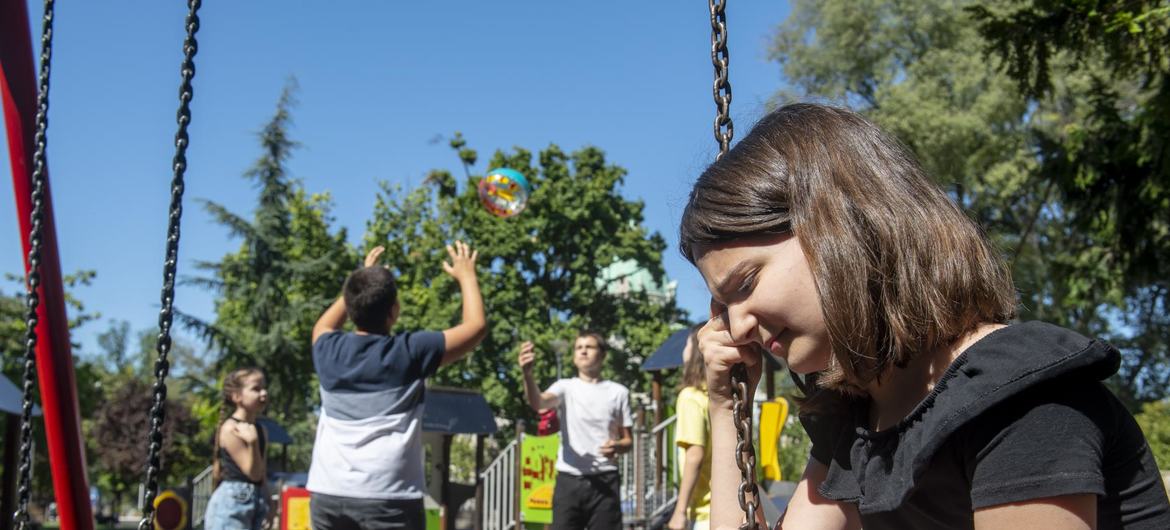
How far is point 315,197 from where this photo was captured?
113 feet

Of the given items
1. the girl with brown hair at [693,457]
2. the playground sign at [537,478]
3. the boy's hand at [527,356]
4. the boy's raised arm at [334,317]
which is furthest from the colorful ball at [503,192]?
the boy's raised arm at [334,317]

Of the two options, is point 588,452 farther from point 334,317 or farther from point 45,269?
point 45,269

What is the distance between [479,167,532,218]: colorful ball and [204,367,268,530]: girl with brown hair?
718 centimetres

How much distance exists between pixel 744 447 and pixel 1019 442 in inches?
24.4

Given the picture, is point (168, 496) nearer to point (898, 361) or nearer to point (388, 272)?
point (388, 272)

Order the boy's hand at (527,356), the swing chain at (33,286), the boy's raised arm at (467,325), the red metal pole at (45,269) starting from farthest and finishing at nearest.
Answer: the boy's hand at (527,356), the boy's raised arm at (467,325), the red metal pole at (45,269), the swing chain at (33,286)

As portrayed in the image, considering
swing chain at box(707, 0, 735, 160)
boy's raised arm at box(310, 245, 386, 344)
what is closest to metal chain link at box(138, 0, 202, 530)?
swing chain at box(707, 0, 735, 160)

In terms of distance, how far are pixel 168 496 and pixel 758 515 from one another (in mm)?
8082

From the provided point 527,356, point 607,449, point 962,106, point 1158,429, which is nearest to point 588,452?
point 607,449

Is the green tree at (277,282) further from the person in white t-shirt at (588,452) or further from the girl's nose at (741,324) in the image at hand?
the girl's nose at (741,324)

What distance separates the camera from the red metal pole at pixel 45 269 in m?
3.61

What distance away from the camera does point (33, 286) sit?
3.30 metres

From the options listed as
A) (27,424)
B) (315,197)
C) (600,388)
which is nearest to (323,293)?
(315,197)

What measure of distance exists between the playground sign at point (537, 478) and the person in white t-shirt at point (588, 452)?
1189 millimetres
